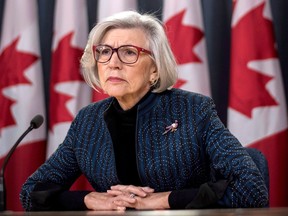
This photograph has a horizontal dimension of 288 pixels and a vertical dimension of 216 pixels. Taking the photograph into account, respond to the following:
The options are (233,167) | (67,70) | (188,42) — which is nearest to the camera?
(233,167)

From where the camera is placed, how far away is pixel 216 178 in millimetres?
2258

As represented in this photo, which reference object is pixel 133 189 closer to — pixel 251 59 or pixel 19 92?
pixel 251 59

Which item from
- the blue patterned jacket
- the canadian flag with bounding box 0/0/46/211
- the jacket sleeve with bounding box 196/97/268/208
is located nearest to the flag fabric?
the canadian flag with bounding box 0/0/46/211

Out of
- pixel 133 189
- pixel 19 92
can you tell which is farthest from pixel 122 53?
pixel 19 92

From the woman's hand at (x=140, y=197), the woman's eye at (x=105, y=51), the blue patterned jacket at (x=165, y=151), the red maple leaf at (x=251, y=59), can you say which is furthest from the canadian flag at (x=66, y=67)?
the woman's hand at (x=140, y=197)

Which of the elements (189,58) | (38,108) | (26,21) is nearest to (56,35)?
(26,21)

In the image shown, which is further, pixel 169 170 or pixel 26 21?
pixel 26 21

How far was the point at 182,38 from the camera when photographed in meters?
3.52

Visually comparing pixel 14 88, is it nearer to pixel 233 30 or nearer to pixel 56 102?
pixel 56 102

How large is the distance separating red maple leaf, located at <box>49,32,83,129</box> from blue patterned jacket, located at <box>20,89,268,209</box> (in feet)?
3.62

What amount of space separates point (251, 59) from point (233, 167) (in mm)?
1379

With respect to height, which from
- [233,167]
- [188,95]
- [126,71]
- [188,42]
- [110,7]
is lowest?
[233,167]

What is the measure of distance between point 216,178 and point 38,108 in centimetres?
177

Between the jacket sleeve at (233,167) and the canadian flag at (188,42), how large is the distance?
1154mm
